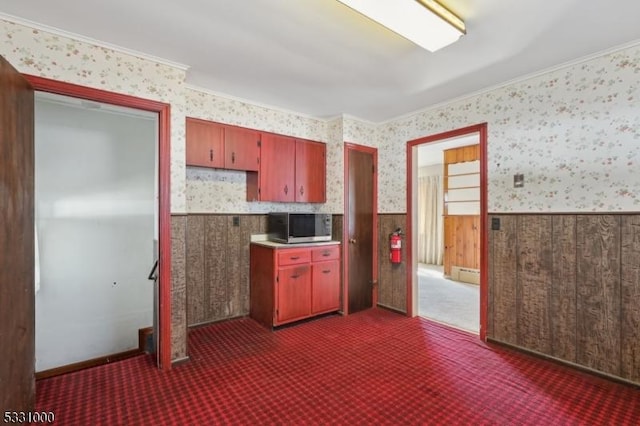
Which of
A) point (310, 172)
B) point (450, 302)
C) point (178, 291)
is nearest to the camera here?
point (178, 291)

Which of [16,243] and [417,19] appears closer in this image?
[16,243]

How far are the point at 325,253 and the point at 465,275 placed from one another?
134 inches

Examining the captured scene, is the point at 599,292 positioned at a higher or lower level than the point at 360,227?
lower

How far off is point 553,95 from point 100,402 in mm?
4201

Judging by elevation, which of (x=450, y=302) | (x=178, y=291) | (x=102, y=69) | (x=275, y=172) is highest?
(x=102, y=69)

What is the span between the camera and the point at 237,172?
3.58 metres

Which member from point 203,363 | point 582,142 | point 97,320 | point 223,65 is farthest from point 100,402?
point 582,142

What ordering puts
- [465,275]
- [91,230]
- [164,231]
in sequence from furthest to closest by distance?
[465,275] → [91,230] → [164,231]

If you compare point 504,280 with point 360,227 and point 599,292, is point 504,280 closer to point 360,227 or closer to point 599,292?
→ point 599,292

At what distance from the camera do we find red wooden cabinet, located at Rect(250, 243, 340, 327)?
3.22m

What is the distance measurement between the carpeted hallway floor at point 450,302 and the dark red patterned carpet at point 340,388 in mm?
620

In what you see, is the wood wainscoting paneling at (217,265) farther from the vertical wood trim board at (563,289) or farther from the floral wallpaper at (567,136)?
the vertical wood trim board at (563,289)

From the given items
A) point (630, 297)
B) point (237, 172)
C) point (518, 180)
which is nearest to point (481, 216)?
point (518, 180)

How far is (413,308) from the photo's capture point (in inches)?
146
